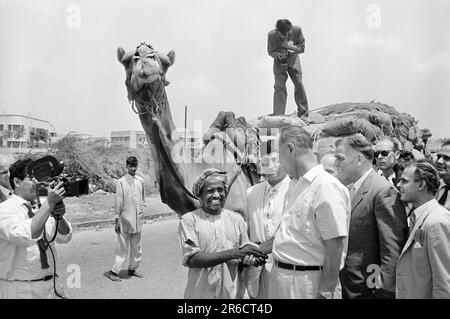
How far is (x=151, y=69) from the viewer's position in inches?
169

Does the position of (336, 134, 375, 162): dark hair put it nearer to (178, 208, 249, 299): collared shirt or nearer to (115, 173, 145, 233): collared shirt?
(178, 208, 249, 299): collared shirt

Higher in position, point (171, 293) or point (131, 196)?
point (131, 196)

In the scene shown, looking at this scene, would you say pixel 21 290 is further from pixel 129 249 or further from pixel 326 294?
pixel 129 249

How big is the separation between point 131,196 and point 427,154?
6.57 meters

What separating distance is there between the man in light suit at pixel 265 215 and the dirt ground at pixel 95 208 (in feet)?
28.0

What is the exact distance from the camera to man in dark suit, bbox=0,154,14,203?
179 inches

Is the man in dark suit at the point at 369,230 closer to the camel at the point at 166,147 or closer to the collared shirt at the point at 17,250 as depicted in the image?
the camel at the point at 166,147

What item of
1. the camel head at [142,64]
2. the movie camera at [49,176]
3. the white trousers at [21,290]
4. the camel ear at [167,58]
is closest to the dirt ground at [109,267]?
the white trousers at [21,290]

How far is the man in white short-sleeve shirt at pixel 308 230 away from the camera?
2.75m

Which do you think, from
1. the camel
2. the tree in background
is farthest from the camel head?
the tree in background
